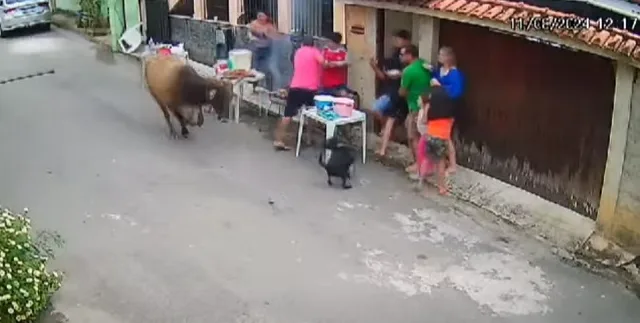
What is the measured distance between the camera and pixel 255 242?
8.95 m

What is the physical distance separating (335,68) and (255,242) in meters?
3.75

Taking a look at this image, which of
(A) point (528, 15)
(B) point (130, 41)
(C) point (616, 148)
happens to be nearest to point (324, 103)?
(A) point (528, 15)

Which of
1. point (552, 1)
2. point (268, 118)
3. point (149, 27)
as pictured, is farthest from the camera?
point (149, 27)

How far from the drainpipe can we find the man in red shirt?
8.37 metres

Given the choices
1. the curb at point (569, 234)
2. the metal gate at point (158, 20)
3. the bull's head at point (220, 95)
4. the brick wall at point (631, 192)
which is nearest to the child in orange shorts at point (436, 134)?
the curb at point (569, 234)

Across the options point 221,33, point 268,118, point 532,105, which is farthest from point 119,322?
point 221,33

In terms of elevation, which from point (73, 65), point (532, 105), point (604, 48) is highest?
point (604, 48)

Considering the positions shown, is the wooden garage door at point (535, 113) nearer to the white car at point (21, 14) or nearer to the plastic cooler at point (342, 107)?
the plastic cooler at point (342, 107)

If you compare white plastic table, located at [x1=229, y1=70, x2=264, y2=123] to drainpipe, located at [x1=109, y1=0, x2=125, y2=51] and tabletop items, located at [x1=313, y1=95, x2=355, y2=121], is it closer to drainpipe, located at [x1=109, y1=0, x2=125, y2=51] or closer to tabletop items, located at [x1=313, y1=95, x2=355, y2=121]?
tabletop items, located at [x1=313, y1=95, x2=355, y2=121]

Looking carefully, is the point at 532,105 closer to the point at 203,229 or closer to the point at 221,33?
the point at 203,229

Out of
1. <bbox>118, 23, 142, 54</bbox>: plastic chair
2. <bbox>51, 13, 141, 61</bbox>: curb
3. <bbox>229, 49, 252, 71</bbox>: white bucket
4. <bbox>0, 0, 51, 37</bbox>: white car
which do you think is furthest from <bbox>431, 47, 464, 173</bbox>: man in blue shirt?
<bbox>0, 0, 51, 37</bbox>: white car

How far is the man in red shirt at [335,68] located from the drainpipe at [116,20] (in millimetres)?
8367

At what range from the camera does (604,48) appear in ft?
26.0

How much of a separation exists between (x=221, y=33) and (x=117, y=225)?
697cm
